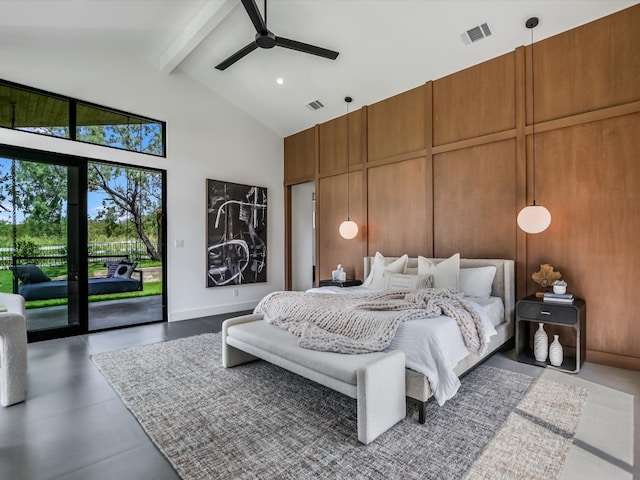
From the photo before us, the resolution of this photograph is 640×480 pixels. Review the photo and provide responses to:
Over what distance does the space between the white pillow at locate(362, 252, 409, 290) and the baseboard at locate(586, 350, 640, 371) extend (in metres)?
2.15

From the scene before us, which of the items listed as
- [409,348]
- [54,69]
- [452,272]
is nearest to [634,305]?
[452,272]

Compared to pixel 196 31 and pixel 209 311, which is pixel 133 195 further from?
pixel 196 31

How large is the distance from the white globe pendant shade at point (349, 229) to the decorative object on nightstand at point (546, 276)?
8.68 feet

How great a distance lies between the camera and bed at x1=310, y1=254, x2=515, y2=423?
2.21 metres

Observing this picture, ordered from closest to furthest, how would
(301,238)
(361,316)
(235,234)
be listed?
(361,316), (235,234), (301,238)

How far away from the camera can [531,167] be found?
3789mm

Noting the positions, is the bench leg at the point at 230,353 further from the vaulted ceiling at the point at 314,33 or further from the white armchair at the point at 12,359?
the vaulted ceiling at the point at 314,33

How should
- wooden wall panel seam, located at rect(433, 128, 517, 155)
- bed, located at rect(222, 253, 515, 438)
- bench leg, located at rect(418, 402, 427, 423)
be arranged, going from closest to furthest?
bed, located at rect(222, 253, 515, 438), bench leg, located at rect(418, 402, 427, 423), wooden wall panel seam, located at rect(433, 128, 517, 155)

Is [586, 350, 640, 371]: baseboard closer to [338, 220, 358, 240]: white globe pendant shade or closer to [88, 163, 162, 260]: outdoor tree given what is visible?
[338, 220, 358, 240]: white globe pendant shade

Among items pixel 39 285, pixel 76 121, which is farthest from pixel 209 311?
Result: pixel 76 121

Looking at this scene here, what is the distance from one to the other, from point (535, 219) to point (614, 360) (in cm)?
155

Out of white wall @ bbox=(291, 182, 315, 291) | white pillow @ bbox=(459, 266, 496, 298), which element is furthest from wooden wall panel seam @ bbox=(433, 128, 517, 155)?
white wall @ bbox=(291, 182, 315, 291)

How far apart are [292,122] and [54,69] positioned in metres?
3.61

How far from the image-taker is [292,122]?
642 cm
